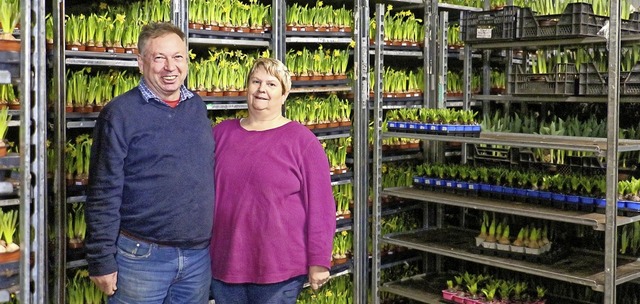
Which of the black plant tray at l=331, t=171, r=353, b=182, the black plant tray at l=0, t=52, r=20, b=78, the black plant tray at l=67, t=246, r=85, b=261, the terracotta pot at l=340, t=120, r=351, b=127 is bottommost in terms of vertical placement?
the black plant tray at l=67, t=246, r=85, b=261

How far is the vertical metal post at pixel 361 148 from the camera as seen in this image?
18.1 feet

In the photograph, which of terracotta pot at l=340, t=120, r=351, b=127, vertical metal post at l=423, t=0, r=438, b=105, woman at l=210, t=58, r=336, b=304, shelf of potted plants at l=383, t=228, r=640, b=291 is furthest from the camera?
vertical metal post at l=423, t=0, r=438, b=105

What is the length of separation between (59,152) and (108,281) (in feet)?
4.29

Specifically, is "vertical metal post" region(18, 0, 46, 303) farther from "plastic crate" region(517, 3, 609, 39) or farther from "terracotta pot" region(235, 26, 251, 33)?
"plastic crate" region(517, 3, 609, 39)

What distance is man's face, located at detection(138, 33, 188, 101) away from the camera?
2928 millimetres

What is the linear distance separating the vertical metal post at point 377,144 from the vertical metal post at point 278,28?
2.76 ft

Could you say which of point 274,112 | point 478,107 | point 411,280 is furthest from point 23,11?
point 478,107

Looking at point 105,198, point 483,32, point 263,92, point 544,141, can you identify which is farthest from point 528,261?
point 105,198

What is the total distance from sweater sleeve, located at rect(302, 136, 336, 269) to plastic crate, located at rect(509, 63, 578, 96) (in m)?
2.66

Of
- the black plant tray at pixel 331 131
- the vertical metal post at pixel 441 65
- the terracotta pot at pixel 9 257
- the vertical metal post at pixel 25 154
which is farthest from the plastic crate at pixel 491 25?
the terracotta pot at pixel 9 257

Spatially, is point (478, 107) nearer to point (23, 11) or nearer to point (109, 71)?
point (109, 71)

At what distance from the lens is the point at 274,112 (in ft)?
10.5

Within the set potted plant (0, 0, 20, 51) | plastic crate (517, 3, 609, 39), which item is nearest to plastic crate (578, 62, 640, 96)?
plastic crate (517, 3, 609, 39)

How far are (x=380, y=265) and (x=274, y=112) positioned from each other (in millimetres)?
2904
